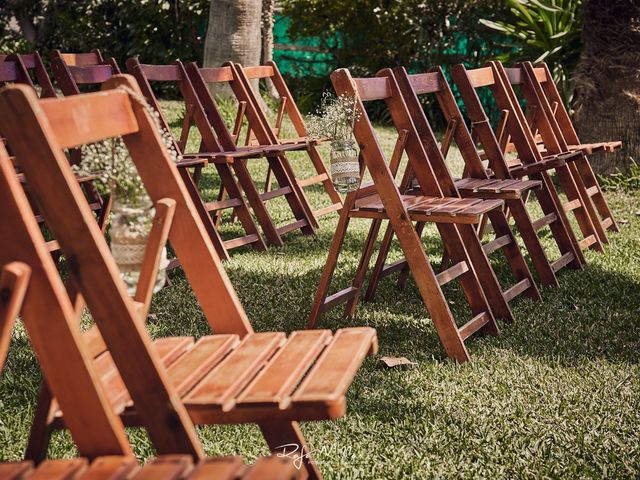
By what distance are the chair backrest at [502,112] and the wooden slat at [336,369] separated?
298cm

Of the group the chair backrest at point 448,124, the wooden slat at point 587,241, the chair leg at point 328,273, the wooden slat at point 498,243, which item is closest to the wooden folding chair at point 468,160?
the chair backrest at point 448,124

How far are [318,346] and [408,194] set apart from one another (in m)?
2.45

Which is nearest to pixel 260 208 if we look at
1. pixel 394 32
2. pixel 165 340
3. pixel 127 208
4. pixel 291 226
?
pixel 291 226

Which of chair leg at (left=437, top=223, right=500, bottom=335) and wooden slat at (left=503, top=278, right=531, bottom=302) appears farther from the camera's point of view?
wooden slat at (left=503, top=278, right=531, bottom=302)

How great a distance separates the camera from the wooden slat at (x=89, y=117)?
89.4 inches

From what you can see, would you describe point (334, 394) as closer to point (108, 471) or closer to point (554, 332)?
point (108, 471)

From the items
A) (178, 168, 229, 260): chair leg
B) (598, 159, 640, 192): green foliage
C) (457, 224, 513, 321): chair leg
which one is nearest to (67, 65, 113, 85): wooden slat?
(178, 168, 229, 260): chair leg

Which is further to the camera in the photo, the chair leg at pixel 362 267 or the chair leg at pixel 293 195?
the chair leg at pixel 293 195

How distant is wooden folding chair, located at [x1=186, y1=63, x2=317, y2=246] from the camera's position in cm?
652

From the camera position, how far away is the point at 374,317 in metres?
4.82

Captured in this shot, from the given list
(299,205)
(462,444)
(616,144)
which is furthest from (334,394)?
(616,144)

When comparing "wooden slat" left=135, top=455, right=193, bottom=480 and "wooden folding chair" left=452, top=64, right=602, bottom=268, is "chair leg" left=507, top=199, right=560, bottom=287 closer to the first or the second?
"wooden folding chair" left=452, top=64, right=602, bottom=268

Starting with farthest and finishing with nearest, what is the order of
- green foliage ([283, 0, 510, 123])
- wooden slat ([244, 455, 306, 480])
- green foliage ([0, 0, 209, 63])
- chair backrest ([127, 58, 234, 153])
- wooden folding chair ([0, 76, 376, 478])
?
green foliage ([0, 0, 209, 63]), green foliage ([283, 0, 510, 123]), chair backrest ([127, 58, 234, 153]), wooden folding chair ([0, 76, 376, 478]), wooden slat ([244, 455, 306, 480])

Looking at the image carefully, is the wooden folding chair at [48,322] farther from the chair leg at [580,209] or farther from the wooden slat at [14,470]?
the chair leg at [580,209]
